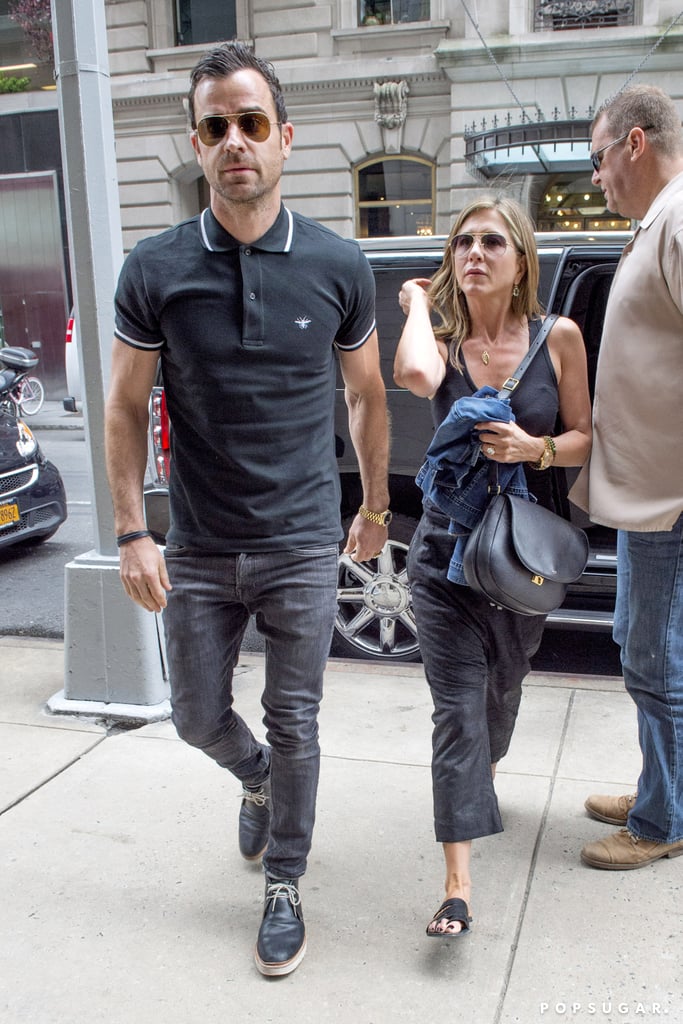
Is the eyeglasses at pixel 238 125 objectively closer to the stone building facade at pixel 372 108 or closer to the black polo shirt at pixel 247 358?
the black polo shirt at pixel 247 358

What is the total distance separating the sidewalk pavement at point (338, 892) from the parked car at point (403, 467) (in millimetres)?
585

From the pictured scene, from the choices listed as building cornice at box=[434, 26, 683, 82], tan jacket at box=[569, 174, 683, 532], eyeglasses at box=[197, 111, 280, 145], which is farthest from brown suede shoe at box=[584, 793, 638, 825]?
building cornice at box=[434, 26, 683, 82]

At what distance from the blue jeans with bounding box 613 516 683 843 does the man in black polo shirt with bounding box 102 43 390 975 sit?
880 millimetres

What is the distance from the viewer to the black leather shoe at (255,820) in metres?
2.97

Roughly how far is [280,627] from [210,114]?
1290 millimetres

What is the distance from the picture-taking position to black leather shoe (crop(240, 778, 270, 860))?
297cm

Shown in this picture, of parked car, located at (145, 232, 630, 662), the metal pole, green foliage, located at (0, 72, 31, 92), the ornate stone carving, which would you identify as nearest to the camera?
the metal pole

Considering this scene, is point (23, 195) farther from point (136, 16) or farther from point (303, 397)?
point (303, 397)

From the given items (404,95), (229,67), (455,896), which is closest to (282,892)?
(455,896)

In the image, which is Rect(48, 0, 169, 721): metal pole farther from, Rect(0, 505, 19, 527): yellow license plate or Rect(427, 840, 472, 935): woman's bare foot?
Rect(0, 505, 19, 527): yellow license plate

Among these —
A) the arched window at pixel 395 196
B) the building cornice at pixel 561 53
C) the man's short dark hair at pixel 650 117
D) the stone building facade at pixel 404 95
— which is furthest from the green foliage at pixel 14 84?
the man's short dark hair at pixel 650 117

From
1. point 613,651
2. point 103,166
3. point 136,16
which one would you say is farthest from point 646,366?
point 136,16

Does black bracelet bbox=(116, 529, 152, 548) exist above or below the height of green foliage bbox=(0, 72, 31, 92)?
below

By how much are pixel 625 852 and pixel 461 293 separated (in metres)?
1.69
